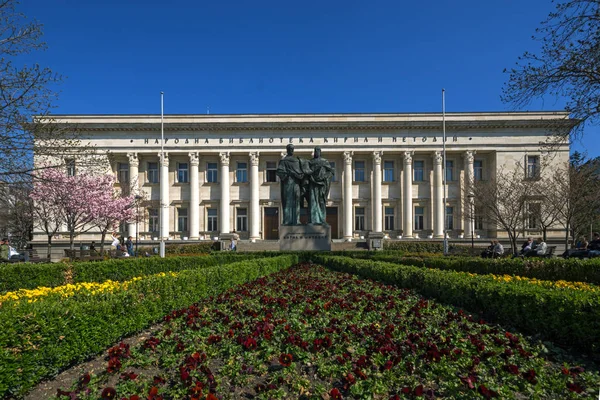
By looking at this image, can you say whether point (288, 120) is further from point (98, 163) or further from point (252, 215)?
point (98, 163)

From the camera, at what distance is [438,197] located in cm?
4044

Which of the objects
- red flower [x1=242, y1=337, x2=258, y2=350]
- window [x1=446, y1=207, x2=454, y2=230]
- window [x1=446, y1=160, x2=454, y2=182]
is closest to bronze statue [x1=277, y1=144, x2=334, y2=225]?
red flower [x1=242, y1=337, x2=258, y2=350]

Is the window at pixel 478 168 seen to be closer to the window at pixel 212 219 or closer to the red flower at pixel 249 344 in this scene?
the window at pixel 212 219

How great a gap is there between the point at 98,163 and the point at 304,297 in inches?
315

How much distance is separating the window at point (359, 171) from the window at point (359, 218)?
3.07 meters

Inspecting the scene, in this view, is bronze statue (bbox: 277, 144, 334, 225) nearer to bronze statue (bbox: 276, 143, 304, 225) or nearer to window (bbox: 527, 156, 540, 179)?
bronze statue (bbox: 276, 143, 304, 225)

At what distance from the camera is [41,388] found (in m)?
4.27

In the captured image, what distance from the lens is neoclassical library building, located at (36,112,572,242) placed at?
40219 millimetres

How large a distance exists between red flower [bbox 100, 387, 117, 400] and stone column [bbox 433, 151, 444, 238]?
130 feet

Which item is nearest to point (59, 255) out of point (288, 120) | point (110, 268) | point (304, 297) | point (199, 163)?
point (199, 163)

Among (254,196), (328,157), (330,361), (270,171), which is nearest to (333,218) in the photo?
(328,157)

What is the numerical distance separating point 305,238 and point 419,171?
2654 centimetres

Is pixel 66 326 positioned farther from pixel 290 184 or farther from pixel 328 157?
pixel 328 157

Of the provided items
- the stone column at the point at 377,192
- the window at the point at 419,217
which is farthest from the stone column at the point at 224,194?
the window at the point at 419,217
